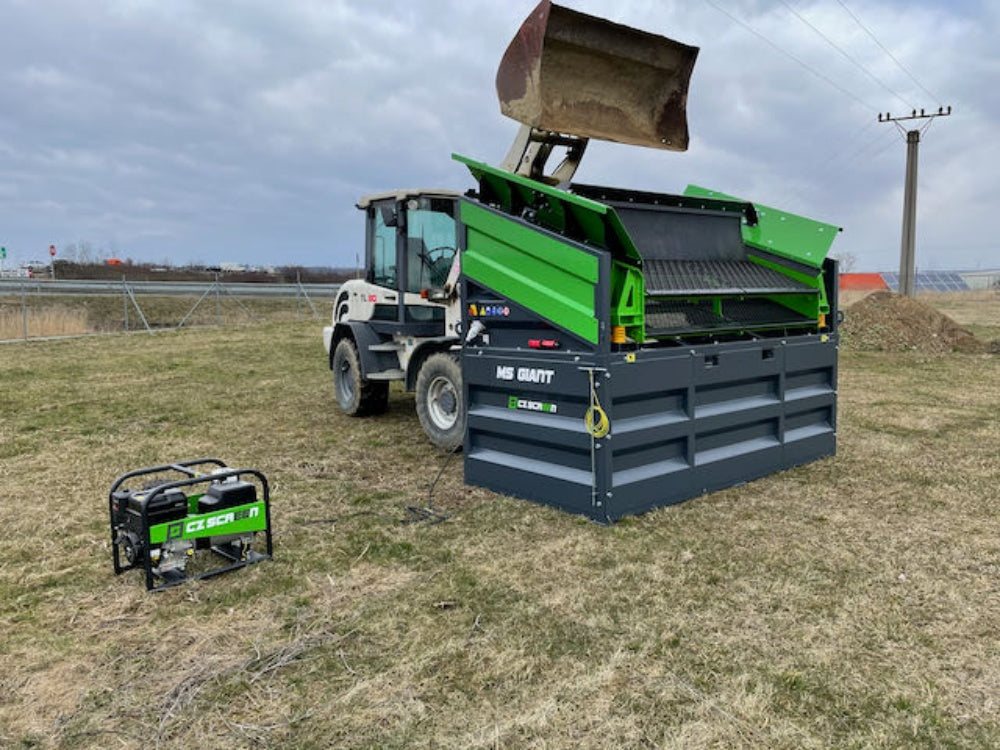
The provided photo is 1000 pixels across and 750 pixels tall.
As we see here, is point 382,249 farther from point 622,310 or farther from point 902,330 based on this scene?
point 902,330

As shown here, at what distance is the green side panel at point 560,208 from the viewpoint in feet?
14.1

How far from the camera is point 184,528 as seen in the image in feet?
11.9

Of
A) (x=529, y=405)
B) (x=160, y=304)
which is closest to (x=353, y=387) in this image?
(x=529, y=405)

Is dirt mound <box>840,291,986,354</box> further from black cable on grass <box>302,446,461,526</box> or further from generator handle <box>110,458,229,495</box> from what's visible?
generator handle <box>110,458,229,495</box>

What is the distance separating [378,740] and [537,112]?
424 cm

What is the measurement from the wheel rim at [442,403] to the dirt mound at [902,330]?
36.4 feet

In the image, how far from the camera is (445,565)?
3885 mm

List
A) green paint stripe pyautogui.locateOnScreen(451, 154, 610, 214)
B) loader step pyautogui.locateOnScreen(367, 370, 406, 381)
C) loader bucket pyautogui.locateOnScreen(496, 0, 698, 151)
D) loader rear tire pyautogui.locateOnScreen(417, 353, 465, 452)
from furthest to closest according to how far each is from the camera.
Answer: loader step pyautogui.locateOnScreen(367, 370, 406, 381) → loader rear tire pyautogui.locateOnScreen(417, 353, 465, 452) → loader bucket pyautogui.locateOnScreen(496, 0, 698, 151) → green paint stripe pyautogui.locateOnScreen(451, 154, 610, 214)

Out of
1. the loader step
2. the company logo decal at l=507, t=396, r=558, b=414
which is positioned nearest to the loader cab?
the loader step

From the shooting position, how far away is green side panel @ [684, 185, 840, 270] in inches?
216

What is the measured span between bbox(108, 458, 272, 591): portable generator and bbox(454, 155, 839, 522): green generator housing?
67.9 inches

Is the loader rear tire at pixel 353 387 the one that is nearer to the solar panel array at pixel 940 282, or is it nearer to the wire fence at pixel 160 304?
the wire fence at pixel 160 304

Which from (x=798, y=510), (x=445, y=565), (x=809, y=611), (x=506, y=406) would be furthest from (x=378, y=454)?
(x=809, y=611)

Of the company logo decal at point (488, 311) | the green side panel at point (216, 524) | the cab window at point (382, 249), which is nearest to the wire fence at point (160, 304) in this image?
the cab window at point (382, 249)
